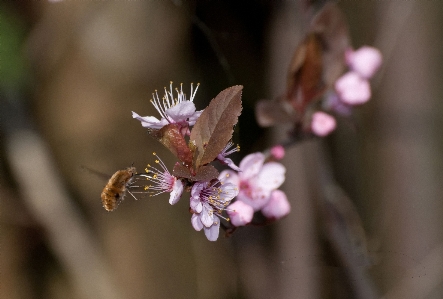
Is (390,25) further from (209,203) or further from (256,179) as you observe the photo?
(209,203)

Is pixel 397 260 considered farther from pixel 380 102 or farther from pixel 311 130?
pixel 311 130

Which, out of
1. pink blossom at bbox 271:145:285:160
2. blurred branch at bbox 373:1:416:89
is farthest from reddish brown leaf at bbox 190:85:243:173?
blurred branch at bbox 373:1:416:89

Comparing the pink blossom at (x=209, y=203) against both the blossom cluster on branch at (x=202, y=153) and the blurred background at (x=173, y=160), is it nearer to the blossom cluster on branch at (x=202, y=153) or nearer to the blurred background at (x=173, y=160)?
the blossom cluster on branch at (x=202, y=153)

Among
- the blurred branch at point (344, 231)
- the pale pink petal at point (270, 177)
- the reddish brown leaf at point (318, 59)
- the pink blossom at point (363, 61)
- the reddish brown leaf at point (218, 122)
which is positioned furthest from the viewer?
the blurred branch at point (344, 231)

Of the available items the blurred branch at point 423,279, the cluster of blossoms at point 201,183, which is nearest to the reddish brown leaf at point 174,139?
the cluster of blossoms at point 201,183

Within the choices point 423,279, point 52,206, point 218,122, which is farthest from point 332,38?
point 52,206

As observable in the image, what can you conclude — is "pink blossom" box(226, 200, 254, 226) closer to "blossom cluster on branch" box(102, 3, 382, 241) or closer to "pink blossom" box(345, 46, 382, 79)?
"blossom cluster on branch" box(102, 3, 382, 241)

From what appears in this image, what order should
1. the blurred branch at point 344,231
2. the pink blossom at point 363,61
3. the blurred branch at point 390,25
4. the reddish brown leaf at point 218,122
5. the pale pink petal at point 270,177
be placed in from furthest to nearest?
the blurred branch at point 390,25 < the blurred branch at point 344,231 < the pink blossom at point 363,61 < the pale pink petal at point 270,177 < the reddish brown leaf at point 218,122
